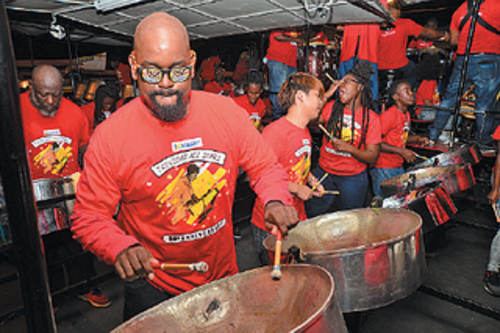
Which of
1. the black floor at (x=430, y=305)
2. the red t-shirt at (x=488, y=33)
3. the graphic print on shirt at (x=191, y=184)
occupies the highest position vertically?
the red t-shirt at (x=488, y=33)

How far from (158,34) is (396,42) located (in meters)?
3.64

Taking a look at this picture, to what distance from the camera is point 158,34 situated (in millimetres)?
956

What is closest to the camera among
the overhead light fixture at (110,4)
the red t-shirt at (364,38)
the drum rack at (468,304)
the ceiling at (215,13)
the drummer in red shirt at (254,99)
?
the drum rack at (468,304)

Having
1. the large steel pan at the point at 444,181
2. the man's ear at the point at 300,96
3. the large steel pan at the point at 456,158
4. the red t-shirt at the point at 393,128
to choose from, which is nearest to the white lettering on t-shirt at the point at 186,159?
the man's ear at the point at 300,96

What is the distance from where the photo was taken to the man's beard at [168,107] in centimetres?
98

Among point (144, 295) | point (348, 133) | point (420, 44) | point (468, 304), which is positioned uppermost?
point (420, 44)

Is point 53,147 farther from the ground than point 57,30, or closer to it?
closer to it

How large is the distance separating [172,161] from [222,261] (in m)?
0.38

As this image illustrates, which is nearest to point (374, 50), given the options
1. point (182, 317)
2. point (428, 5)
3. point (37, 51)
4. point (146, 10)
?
point (146, 10)

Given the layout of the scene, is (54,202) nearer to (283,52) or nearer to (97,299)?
(97,299)

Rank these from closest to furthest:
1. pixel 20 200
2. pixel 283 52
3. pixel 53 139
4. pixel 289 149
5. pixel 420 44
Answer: pixel 20 200, pixel 289 149, pixel 53 139, pixel 283 52, pixel 420 44

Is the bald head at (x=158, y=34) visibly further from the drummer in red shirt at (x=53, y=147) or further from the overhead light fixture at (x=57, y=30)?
the overhead light fixture at (x=57, y=30)

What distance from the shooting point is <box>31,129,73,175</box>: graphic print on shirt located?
2205 mm

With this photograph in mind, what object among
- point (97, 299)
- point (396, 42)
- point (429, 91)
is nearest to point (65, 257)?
point (97, 299)
